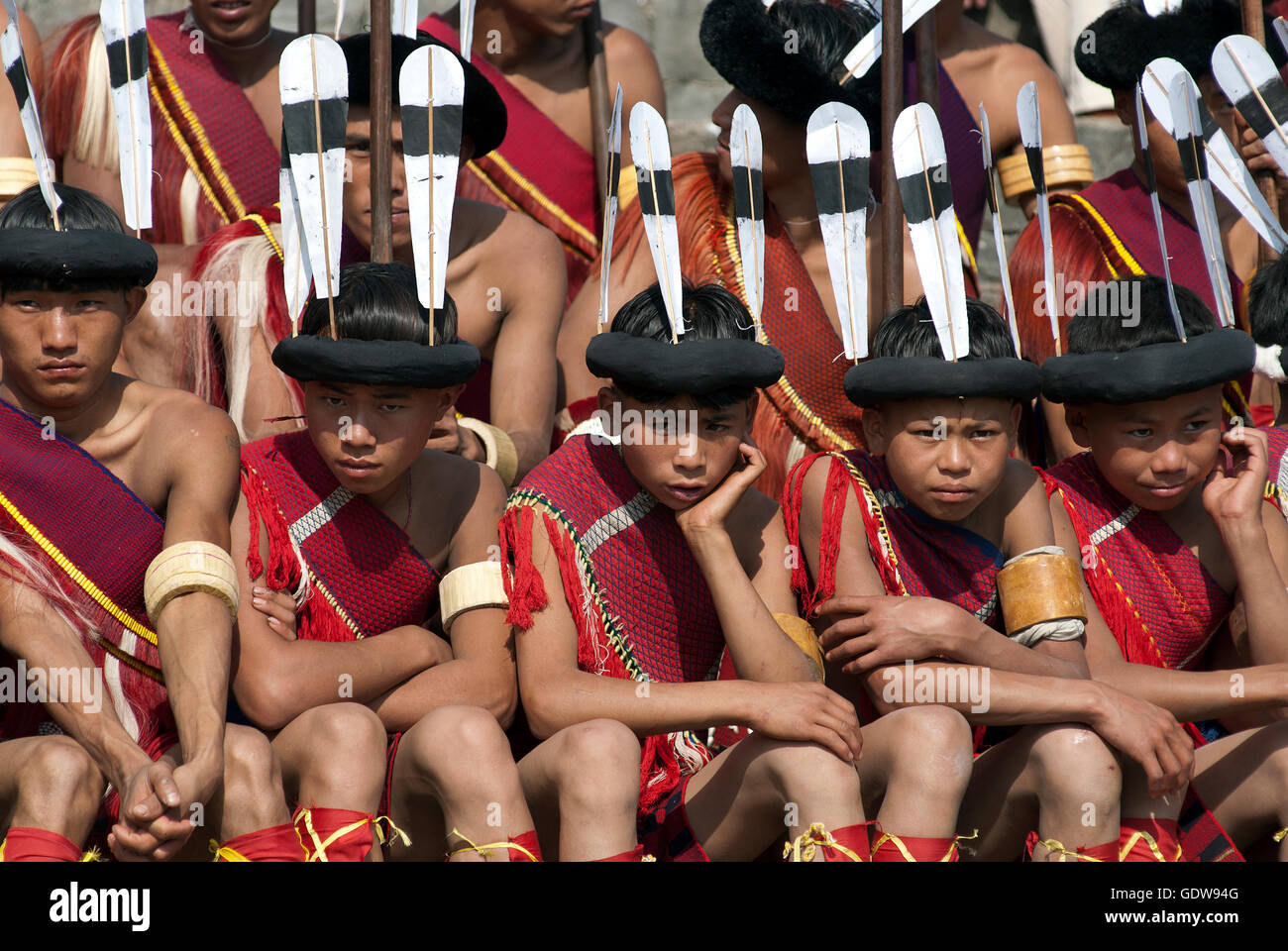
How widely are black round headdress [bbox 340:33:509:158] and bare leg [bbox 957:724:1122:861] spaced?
1.74m

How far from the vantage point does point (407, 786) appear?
3.27 metres

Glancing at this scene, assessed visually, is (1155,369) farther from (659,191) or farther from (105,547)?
(105,547)

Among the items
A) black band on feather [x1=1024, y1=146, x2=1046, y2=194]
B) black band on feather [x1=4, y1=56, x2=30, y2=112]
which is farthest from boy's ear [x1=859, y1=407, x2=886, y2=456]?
black band on feather [x1=4, y1=56, x2=30, y2=112]

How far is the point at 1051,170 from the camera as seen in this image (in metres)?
4.99

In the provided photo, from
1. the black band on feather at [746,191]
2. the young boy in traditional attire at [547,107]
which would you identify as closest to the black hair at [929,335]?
the black band on feather at [746,191]

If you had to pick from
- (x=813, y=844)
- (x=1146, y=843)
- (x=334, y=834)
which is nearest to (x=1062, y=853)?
(x=1146, y=843)

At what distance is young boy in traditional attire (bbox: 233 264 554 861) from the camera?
10.2 feet

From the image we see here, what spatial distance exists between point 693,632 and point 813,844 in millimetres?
671

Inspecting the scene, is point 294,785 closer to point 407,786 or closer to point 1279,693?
point 407,786

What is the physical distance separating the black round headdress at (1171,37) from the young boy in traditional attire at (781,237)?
0.68 meters

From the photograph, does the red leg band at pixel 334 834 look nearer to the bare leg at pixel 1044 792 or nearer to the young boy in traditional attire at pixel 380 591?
the young boy in traditional attire at pixel 380 591

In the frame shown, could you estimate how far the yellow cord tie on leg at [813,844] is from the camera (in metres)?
3.05
